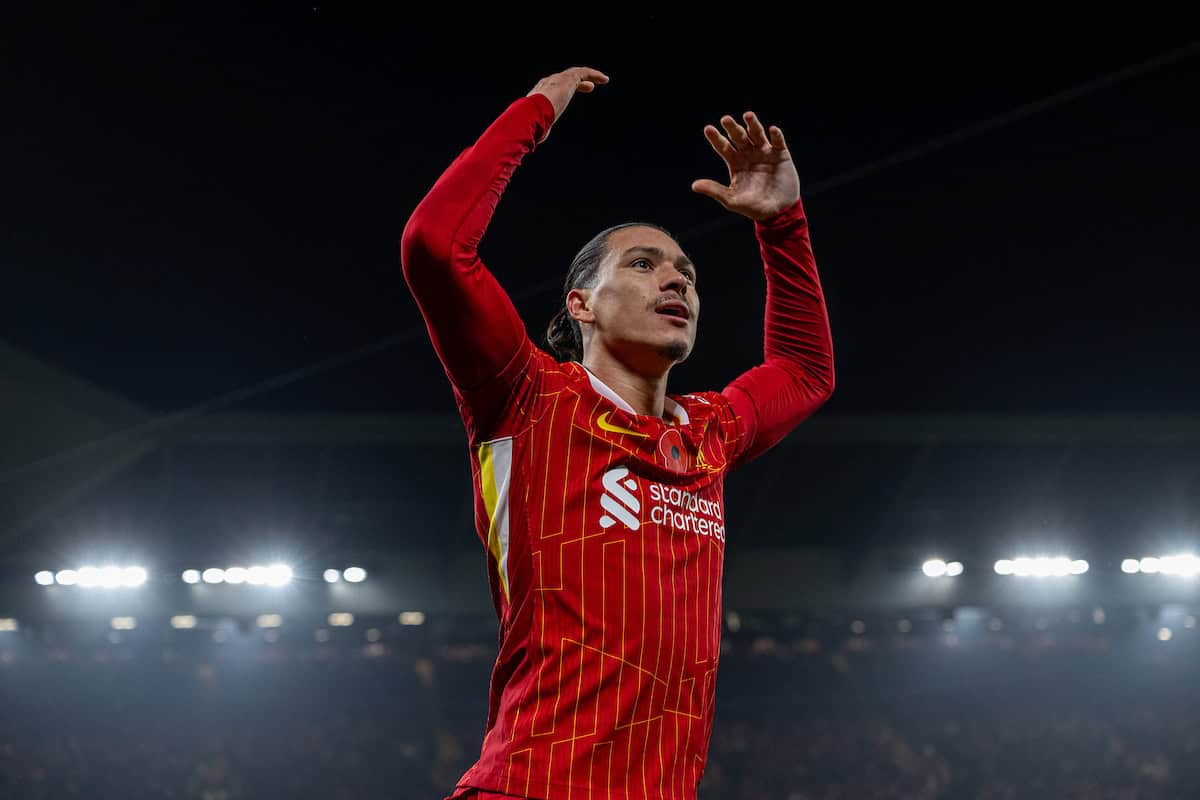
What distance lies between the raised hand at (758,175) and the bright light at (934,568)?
363 inches

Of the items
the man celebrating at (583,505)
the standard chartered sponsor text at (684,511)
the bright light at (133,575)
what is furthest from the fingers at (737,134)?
the bright light at (133,575)

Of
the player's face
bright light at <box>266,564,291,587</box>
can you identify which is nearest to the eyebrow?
the player's face

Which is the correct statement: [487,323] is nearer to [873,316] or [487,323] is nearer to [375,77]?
[375,77]

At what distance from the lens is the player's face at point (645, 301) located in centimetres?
166

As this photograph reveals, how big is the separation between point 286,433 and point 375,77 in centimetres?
457

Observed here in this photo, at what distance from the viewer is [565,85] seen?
5.46 feet

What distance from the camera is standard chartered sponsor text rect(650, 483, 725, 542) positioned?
1529 mm

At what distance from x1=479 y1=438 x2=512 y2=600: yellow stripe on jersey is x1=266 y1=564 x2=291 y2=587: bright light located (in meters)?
8.94

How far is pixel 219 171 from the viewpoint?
4.71 meters

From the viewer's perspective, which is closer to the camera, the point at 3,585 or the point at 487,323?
the point at 487,323

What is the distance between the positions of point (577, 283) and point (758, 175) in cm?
42

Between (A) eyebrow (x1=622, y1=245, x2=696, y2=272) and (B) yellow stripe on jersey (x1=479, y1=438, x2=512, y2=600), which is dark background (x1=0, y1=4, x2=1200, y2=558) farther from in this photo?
(B) yellow stripe on jersey (x1=479, y1=438, x2=512, y2=600)

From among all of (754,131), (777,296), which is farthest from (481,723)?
(754,131)

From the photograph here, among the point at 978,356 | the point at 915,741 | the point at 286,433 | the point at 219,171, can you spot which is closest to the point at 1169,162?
the point at 978,356
